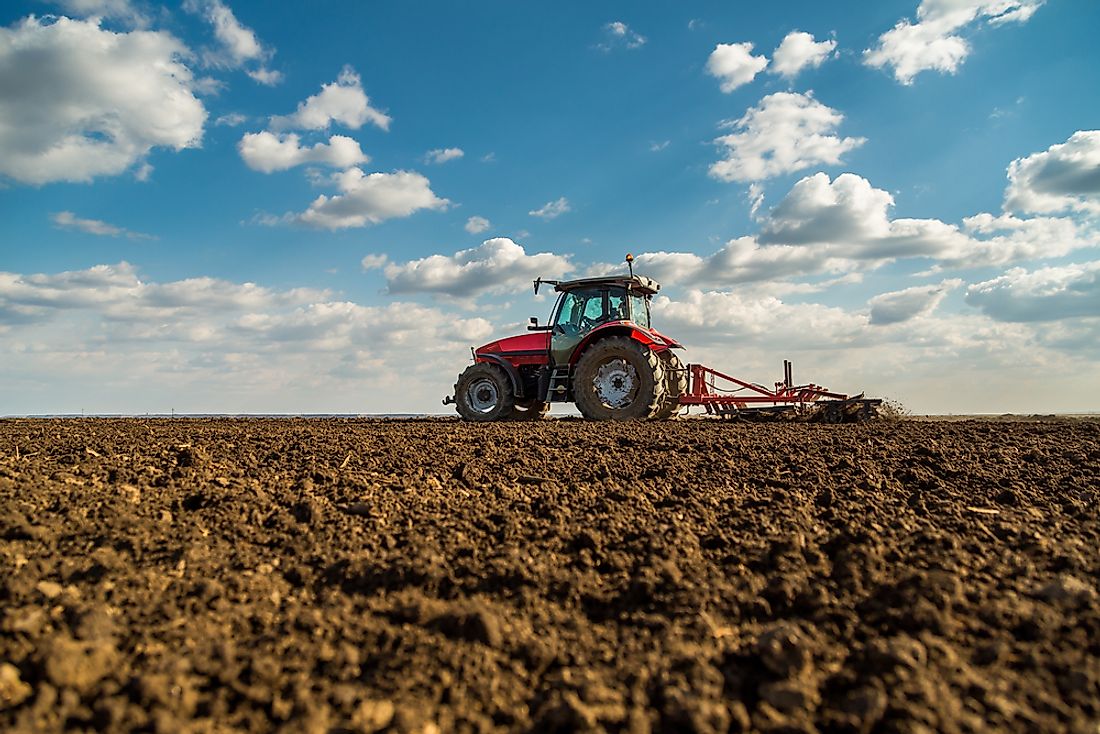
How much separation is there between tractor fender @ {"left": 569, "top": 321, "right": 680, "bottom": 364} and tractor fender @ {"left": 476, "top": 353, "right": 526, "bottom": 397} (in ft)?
3.64

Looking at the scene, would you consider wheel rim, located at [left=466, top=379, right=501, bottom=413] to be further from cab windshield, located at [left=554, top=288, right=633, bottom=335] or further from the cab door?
cab windshield, located at [left=554, top=288, right=633, bottom=335]

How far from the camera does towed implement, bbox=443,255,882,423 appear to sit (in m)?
10.8

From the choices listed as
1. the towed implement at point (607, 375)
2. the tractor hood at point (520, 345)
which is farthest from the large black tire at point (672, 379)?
the tractor hood at point (520, 345)

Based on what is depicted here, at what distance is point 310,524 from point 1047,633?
10.5 feet

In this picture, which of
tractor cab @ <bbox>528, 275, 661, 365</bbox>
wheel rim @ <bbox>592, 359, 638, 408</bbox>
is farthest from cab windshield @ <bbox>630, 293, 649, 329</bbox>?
wheel rim @ <bbox>592, 359, 638, 408</bbox>

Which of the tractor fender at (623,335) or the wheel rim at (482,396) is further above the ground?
the tractor fender at (623,335)

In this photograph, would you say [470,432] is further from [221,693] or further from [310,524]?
[221,693]

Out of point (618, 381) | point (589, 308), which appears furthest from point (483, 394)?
point (618, 381)

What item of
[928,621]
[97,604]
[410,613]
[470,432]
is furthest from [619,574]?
[470,432]

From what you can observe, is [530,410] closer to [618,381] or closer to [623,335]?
[618,381]

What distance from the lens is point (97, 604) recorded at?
2.65 m

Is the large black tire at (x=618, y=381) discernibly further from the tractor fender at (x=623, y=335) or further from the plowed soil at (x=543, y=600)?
the plowed soil at (x=543, y=600)

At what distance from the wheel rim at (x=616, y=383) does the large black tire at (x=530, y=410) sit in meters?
1.81

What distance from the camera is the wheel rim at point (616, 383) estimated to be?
10969 mm
